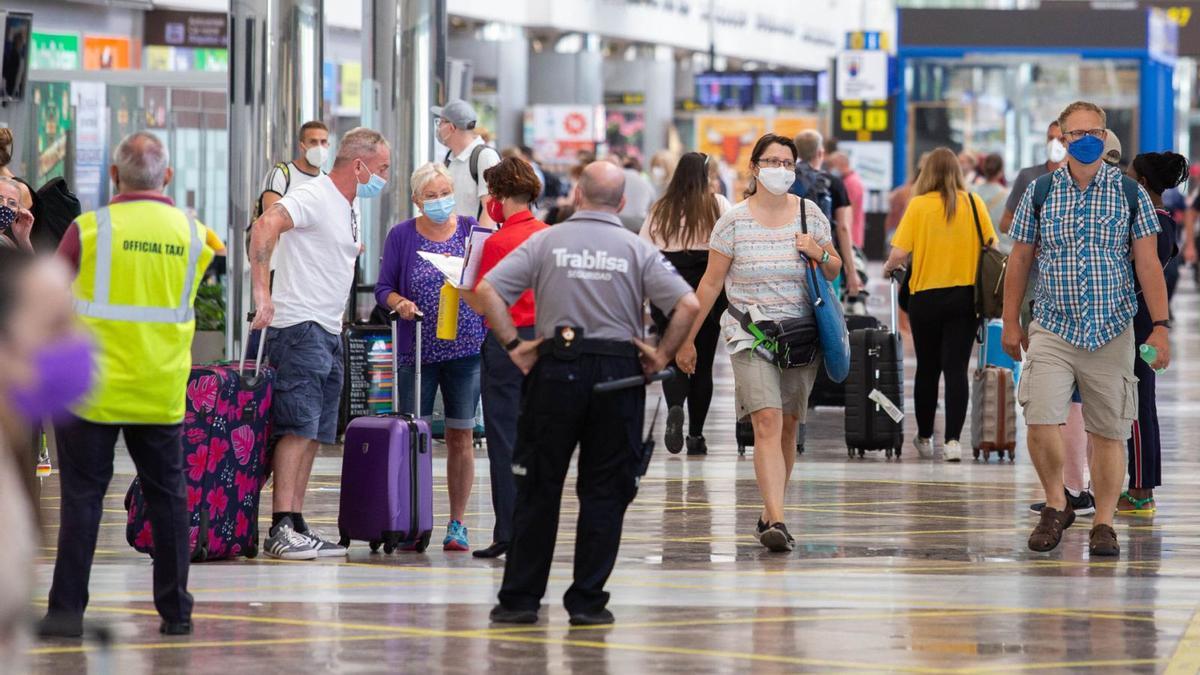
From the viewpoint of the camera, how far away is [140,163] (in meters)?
7.62

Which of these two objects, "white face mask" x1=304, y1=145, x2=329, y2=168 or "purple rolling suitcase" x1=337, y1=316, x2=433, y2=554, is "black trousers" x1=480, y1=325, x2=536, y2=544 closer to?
"purple rolling suitcase" x1=337, y1=316, x2=433, y2=554

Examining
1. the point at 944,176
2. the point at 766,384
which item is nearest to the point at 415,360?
the point at 766,384

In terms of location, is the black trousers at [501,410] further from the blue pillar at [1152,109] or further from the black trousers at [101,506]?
the blue pillar at [1152,109]

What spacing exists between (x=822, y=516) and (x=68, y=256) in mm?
4728

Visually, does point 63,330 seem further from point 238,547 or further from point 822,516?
point 822,516

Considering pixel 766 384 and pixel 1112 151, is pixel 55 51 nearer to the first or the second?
pixel 1112 151

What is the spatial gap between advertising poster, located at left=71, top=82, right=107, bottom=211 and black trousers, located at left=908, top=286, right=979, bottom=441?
33.2 feet

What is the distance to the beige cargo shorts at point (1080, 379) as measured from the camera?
961cm

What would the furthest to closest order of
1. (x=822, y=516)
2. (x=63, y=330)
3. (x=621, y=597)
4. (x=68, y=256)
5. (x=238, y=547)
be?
(x=822, y=516), (x=238, y=547), (x=621, y=597), (x=68, y=256), (x=63, y=330)

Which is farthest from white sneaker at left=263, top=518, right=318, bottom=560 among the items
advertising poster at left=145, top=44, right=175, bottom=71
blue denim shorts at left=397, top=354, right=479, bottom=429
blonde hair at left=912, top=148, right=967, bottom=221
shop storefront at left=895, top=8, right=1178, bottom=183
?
shop storefront at left=895, top=8, right=1178, bottom=183

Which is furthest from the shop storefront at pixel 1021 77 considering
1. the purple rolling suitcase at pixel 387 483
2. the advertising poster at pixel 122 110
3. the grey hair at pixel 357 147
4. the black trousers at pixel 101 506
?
the black trousers at pixel 101 506

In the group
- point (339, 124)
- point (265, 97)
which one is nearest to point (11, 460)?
point (265, 97)

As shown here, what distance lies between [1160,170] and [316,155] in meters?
4.32

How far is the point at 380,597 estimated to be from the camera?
337 inches
